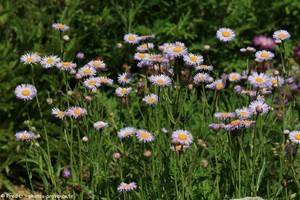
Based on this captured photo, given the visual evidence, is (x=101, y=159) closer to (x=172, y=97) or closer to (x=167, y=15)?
(x=172, y=97)

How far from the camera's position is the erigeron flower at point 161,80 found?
349 centimetres

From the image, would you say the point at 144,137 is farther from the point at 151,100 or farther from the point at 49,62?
the point at 49,62

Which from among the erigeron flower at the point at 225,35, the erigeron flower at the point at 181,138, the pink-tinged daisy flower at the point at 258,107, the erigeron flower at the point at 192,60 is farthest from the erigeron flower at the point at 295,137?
the erigeron flower at the point at 225,35

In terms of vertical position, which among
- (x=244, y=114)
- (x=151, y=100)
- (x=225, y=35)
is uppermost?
(x=225, y=35)

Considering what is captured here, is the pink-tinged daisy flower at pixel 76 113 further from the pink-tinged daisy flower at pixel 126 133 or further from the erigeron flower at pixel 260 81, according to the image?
the erigeron flower at pixel 260 81

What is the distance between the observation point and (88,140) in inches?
146

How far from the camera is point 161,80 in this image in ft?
11.5

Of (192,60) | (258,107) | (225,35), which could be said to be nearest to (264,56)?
(225,35)

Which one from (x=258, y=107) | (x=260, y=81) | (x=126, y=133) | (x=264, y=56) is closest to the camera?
(x=258, y=107)

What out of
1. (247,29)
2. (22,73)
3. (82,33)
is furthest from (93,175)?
(247,29)

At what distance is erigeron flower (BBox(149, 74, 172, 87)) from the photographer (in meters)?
3.49

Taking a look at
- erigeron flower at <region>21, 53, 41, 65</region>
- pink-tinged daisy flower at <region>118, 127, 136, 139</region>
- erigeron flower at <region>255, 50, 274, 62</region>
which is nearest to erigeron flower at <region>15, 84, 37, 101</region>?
erigeron flower at <region>21, 53, 41, 65</region>

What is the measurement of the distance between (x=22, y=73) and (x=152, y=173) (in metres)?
1.84

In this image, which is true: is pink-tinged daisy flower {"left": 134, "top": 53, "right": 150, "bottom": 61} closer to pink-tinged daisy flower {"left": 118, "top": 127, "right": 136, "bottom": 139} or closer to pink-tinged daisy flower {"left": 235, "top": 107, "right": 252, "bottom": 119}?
pink-tinged daisy flower {"left": 118, "top": 127, "right": 136, "bottom": 139}
